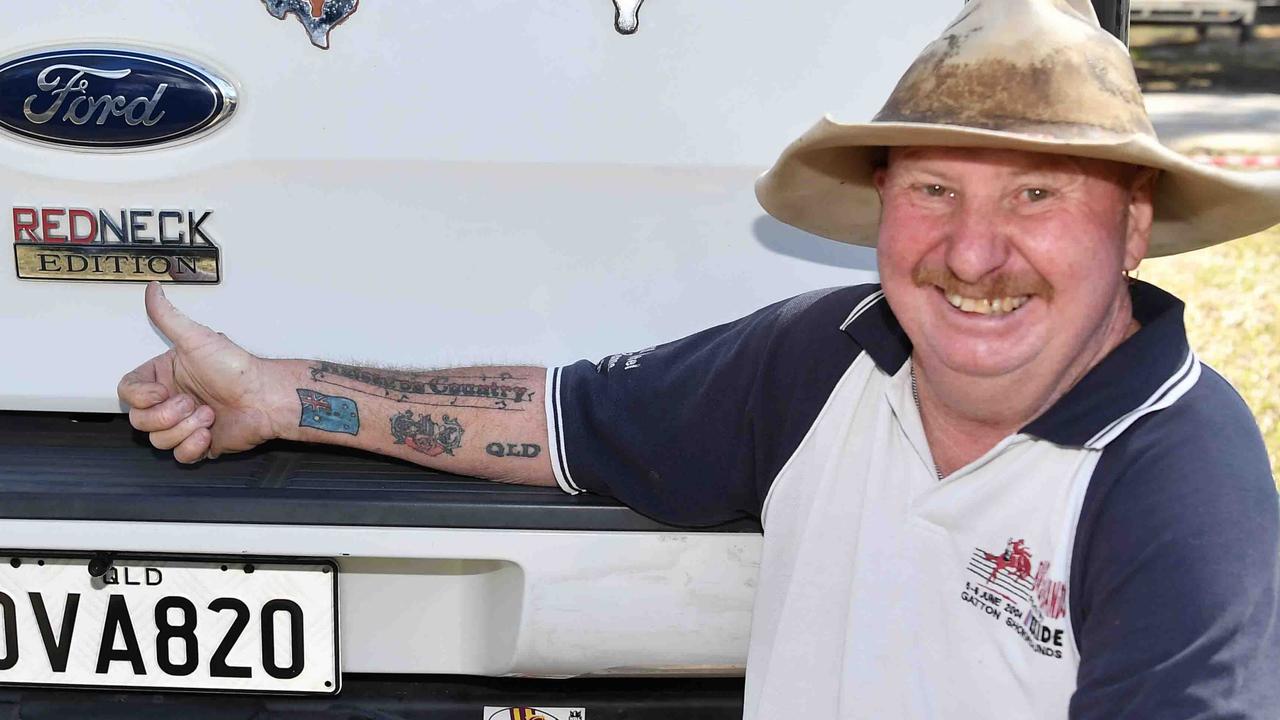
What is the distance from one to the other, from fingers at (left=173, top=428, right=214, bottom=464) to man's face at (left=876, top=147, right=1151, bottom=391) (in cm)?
104

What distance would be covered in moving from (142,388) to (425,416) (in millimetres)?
412

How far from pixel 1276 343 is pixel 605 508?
420 cm

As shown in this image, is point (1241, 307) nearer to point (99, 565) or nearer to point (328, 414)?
point (328, 414)

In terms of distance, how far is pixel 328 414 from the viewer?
2230 mm

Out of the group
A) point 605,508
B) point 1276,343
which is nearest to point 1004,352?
point 605,508

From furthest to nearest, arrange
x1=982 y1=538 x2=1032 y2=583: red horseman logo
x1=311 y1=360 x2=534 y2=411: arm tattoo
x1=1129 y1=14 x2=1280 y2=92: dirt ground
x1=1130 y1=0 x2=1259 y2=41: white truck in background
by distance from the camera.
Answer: x1=1130 y1=0 x2=1259 y2=41: white truck in background
x1=1129 y1=14 x2=1280 y2=92: dirt ground
x1=311 y1=360 x2=534 y2=411: arm tattoo
x1=982 y1=538 x2=1032 y2=583: red horseman logo

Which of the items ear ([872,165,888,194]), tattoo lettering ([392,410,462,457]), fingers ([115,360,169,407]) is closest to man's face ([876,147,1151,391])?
ear ([872,165,888,194])

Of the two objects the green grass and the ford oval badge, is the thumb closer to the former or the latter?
the ford oval badge

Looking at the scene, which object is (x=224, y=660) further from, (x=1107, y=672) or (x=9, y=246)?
(x=1107, y=672)

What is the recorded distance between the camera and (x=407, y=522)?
2045 mm

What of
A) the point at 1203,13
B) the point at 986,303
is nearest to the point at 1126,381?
the point at 986,303

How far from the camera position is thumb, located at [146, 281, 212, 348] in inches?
86.5

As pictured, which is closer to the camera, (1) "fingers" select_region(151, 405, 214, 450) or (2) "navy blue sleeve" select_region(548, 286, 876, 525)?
(2) "navy blue sleeve" select_region(548, 286, 876, 525)

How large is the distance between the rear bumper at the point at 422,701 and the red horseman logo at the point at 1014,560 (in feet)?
1.99
